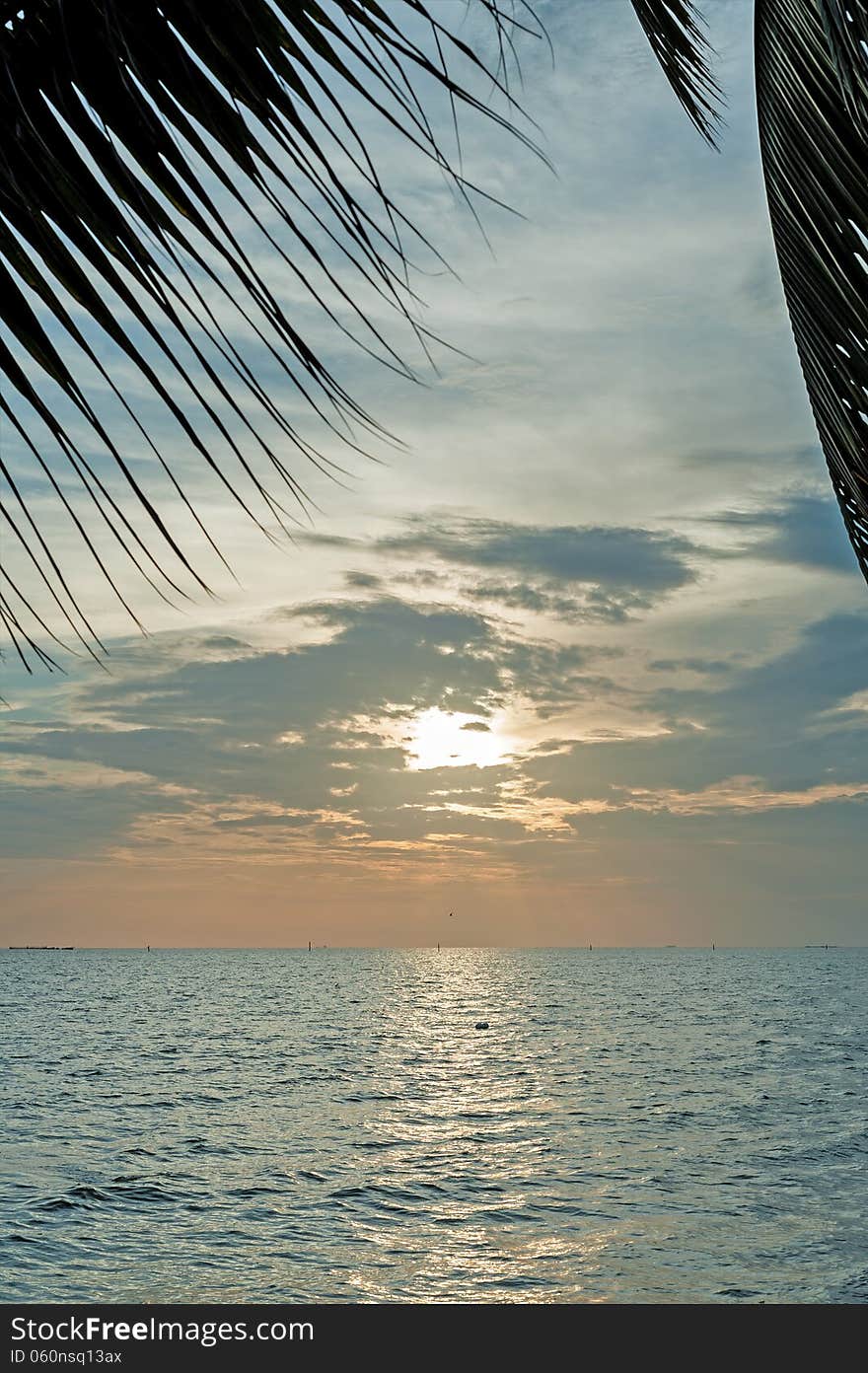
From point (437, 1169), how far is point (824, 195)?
35.0 metres

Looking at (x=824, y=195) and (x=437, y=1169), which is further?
(x=437, y=1169)

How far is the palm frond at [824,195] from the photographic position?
7.04ft

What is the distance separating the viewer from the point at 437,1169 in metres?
33.3

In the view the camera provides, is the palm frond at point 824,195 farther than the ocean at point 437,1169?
No

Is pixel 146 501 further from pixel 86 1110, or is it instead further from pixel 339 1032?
pixel 339 1032

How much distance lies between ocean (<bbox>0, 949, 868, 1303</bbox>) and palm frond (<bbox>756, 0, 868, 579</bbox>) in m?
21.6

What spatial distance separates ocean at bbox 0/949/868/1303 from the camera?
22078mm

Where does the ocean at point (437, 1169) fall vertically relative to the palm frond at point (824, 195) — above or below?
below

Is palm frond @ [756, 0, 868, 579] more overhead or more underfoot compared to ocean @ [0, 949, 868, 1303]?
more overhead

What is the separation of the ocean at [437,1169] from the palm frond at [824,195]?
21.6 m

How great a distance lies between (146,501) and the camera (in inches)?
36.6

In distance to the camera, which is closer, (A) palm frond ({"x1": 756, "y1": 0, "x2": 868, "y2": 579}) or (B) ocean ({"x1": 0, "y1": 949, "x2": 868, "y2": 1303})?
(A) palm frond ({"x1": 756, "y1": 0, "x2": 868, "y2": 579})

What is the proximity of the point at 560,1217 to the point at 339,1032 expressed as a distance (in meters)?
60.8
